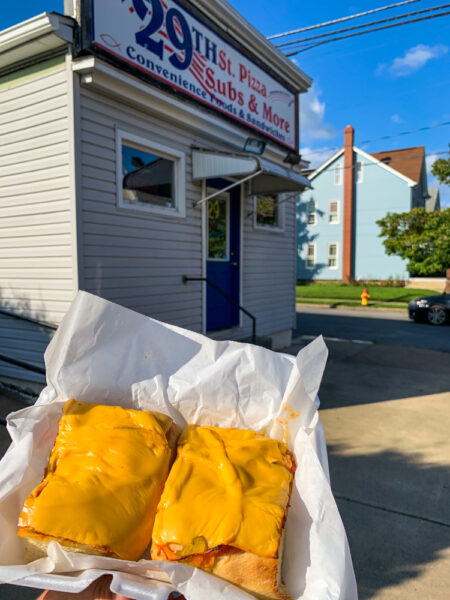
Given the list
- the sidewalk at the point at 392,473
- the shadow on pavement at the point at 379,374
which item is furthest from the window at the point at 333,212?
the sidewalk at the point at 392,473

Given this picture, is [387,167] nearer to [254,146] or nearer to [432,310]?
[432,310]

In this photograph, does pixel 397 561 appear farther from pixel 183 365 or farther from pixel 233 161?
pixel 233 161

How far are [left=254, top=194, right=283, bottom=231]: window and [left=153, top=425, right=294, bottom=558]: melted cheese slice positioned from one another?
675 cm

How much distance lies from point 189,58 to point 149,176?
5.58 feet

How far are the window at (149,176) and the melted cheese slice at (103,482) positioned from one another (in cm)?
399

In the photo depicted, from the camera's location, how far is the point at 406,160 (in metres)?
30.3

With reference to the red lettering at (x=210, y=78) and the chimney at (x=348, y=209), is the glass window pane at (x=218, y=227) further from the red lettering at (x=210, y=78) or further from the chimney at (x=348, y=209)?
the chimney at (x=348, y=209)

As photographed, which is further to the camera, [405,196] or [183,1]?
[405,196]

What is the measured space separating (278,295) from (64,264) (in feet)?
16.6

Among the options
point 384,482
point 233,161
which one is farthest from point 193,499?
point 233,161

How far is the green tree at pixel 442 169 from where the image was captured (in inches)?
758

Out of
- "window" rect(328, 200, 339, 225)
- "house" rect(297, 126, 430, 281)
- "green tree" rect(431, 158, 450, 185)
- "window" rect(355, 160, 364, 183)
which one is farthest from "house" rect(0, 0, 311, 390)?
"window" rect(328, 200, 339, 225)

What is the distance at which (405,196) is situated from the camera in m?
27.3

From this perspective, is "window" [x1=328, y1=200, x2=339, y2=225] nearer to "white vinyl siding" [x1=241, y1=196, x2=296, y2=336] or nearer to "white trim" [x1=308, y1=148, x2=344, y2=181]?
"white trim" [x1=308, y1=148, x2=344, y2=181]
